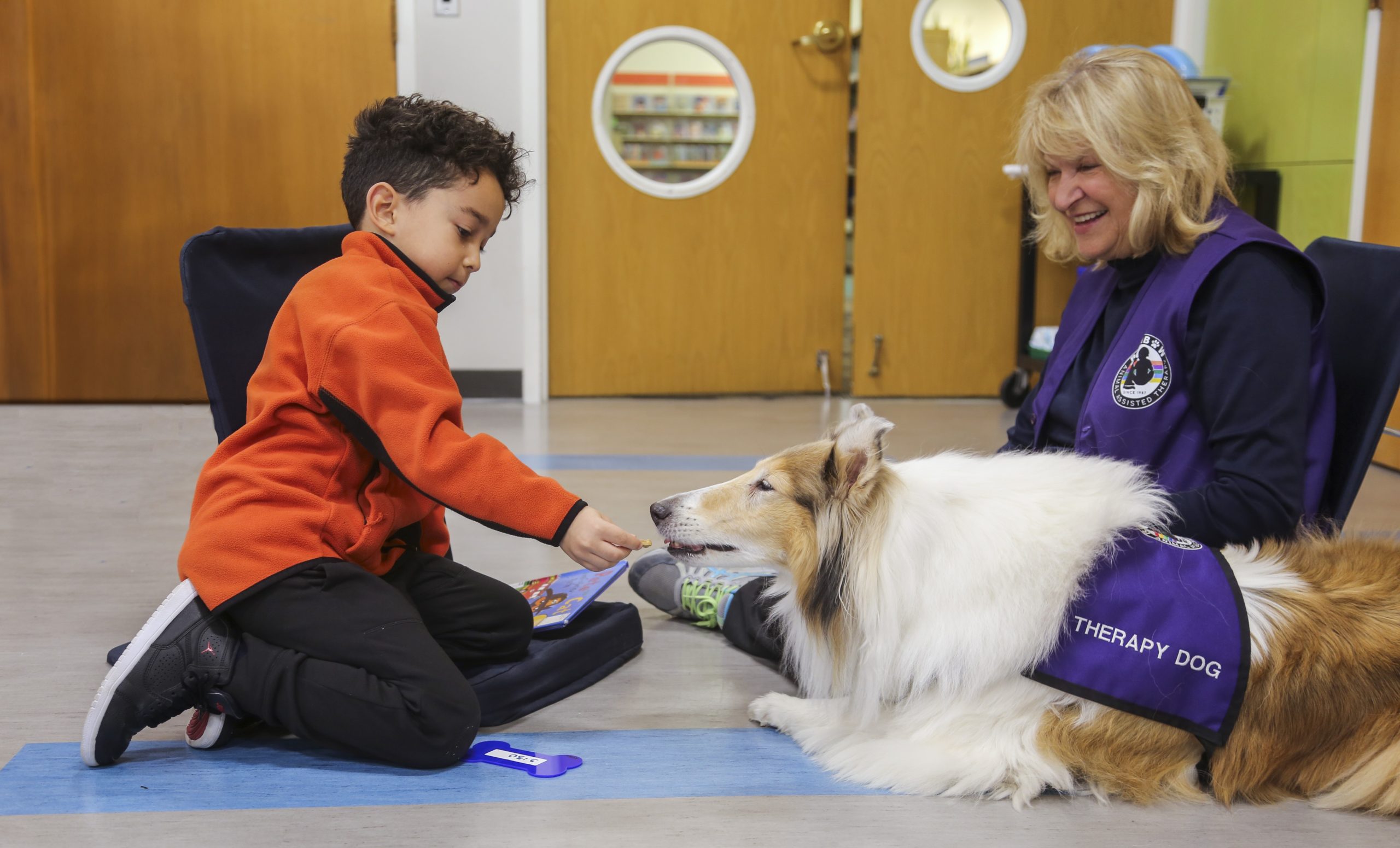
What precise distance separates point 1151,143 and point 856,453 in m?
0.75

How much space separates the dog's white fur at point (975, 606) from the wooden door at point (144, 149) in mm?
3782

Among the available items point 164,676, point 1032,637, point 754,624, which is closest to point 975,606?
point 1032,637

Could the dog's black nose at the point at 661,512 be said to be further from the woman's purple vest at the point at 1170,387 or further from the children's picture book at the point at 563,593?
the woman's purple vest at the point at 1170,387

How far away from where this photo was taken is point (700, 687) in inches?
78.5

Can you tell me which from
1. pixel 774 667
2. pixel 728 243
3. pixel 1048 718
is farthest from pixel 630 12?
pixel 1048 718

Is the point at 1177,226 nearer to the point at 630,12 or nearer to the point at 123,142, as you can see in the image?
the point at 630,12

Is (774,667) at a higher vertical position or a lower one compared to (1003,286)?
lower

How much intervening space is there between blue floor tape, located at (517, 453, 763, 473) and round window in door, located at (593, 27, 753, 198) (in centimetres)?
165

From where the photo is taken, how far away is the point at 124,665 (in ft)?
5.16

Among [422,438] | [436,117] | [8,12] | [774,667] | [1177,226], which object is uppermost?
[8,12]

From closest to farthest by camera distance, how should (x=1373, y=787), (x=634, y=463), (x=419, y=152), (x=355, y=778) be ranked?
(x=1373, y=787) → (x=355, y=778) → (x=419, y=152) → (x=634, y=463)

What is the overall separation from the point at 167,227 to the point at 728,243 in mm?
2452

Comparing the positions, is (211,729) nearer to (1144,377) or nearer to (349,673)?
(349,673)

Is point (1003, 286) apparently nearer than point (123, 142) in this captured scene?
No
